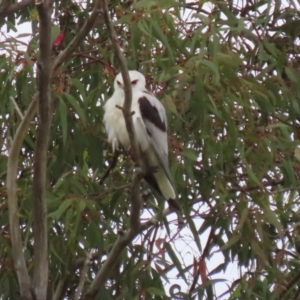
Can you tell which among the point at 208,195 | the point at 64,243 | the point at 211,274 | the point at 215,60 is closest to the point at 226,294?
the point at 211,274

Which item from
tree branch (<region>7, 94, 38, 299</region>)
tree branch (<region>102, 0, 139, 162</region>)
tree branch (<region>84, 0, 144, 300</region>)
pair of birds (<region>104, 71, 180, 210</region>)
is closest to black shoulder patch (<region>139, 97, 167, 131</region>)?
pair of birds (<region>104, 71, 180, 210</region>)

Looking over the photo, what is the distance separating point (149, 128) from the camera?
11.3 ft

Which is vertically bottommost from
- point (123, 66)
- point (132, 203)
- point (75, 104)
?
point (132, 203)

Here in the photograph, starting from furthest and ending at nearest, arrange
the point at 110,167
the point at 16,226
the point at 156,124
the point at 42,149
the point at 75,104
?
the point at 110,167 < the point at 156,124 < the point at 75,104 < the point at 16,226 < the point at 42,149

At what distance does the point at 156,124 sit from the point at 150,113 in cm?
5

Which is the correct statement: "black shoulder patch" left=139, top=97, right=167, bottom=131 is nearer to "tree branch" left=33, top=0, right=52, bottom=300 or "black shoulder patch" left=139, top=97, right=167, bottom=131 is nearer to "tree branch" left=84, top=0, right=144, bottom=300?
"tree branch" left=84, top=0, right=144, bottom=300

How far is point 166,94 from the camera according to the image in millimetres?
3217

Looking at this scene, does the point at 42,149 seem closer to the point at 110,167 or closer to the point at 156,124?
the point at 156,124

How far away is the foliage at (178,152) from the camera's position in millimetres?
3154

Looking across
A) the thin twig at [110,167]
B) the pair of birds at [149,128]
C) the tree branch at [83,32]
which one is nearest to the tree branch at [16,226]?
the tree branch at [83,32]

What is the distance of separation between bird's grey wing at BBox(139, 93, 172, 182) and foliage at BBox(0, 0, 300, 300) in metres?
0.04

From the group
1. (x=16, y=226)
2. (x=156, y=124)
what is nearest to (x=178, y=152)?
(x=156, y=124)

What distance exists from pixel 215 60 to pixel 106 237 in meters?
0.86

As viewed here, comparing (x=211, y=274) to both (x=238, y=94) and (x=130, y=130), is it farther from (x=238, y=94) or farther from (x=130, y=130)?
(x=130, y=130)
